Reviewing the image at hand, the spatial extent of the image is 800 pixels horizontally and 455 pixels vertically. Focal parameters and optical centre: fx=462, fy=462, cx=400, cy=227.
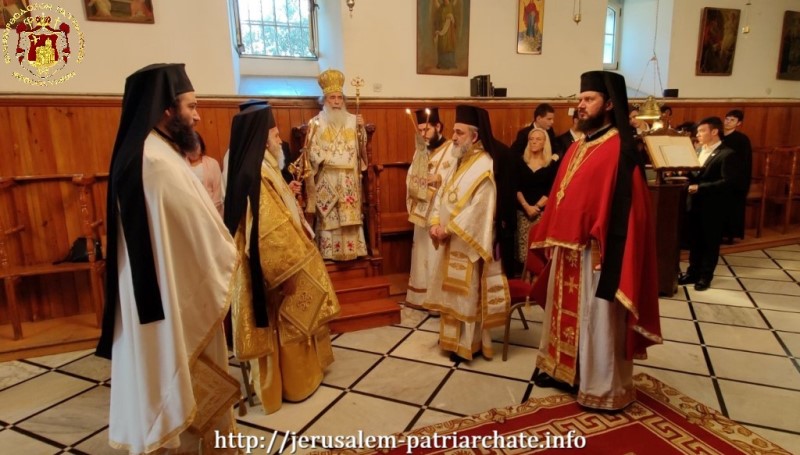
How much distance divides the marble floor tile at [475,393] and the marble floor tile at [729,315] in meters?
2.35

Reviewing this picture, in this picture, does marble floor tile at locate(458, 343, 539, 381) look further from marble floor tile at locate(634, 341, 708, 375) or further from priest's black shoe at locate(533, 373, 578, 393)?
marble floor tile at locate(634, 341, 708, 375)

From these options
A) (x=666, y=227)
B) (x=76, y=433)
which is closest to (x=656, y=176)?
(x=666, y=227)

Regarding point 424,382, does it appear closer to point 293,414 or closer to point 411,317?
point 293,414

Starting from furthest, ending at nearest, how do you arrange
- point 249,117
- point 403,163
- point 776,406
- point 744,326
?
point 403,163
point 744,326
point 776,406
point 249,117

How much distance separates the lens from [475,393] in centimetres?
308

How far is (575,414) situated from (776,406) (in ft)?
4.25

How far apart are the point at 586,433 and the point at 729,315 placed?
2.76m

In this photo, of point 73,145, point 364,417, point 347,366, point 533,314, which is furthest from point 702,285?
point 73,145

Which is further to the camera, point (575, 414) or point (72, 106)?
point (72, 106)

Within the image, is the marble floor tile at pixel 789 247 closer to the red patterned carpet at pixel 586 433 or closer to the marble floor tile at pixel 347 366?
the red patterned carpet at pixel 586 433

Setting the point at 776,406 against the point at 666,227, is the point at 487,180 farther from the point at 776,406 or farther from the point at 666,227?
the point at 666,227

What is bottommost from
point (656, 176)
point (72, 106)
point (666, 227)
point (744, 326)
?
point (744, 326)

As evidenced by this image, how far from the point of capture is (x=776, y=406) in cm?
287

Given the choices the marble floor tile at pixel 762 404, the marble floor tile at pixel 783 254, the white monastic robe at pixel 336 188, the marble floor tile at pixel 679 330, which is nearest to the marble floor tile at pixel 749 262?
the marble floor tile at pixel 783 254
